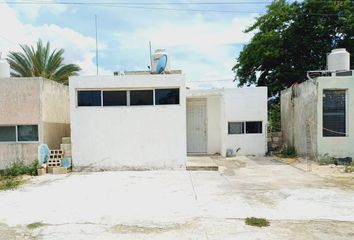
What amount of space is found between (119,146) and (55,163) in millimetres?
2678

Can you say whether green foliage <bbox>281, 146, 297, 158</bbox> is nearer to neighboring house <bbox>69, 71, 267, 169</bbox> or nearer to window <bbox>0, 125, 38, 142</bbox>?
neighboring house <bbox>69, 71, 267, 169</bbox>

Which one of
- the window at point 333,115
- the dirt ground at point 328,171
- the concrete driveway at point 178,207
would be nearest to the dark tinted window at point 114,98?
the concrete driveway at point 178,207

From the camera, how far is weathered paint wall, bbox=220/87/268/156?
17172 mm

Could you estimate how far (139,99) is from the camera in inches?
516

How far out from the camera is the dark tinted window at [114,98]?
1307 centimetres

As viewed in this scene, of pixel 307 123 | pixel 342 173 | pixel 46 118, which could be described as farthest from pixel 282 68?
pixel 46 118

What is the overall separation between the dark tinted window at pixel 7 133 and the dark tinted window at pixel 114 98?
3736 mm

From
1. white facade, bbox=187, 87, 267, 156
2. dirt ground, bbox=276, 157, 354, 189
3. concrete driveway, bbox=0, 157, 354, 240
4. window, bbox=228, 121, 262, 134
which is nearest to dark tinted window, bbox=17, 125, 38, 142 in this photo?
concrete driveway, bbox=0, 157, 354, 240

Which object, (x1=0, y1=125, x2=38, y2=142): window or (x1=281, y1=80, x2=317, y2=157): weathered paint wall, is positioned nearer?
(x1=0, y1=125, x2=38, y2=142): window

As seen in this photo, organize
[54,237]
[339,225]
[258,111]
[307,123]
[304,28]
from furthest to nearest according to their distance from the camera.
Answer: [304,28]
[258,111]
[307,123]
[339,225]
[54,237]

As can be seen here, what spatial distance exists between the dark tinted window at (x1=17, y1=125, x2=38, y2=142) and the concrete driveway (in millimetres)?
2245

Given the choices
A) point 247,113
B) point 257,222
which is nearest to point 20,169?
point 257,222

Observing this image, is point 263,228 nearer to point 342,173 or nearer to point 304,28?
point 342,173

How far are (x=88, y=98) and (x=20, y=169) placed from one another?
3747 mm
